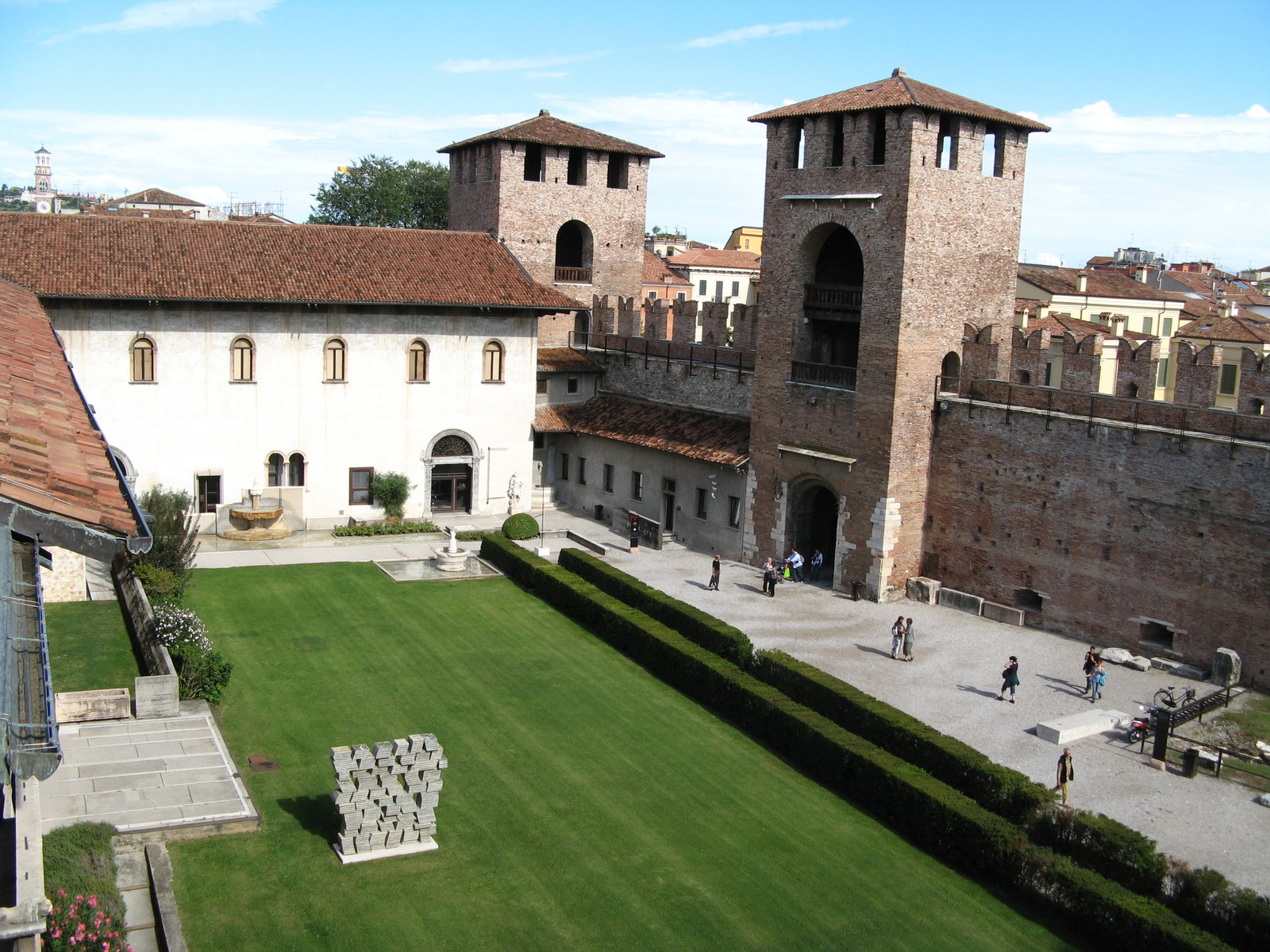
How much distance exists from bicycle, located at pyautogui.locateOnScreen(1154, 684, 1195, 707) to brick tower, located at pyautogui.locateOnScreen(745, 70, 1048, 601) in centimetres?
821

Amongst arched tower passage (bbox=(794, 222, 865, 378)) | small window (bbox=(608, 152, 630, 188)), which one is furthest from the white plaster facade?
arched tower passage (bbox=(794, 222, 865, 378))

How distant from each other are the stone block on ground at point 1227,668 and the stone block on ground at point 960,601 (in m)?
6.20

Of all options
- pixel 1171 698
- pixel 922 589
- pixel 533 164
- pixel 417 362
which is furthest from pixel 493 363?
pixel 1171 698

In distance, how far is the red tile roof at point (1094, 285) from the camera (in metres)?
51.8

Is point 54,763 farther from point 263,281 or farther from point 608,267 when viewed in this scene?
point 608,267

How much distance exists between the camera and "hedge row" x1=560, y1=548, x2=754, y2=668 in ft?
85.7

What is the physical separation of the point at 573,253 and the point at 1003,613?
23.2 metres

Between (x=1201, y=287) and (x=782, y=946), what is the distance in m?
63.1


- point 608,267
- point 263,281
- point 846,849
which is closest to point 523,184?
point 608,267

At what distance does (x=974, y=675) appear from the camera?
27016mm

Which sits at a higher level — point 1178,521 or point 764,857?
point 1178,521

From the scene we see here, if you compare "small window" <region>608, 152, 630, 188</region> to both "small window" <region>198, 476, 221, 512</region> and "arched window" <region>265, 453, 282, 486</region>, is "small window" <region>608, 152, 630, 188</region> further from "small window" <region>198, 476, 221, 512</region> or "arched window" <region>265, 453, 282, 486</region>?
"small window" <region>198, 476, 221, 512</region>

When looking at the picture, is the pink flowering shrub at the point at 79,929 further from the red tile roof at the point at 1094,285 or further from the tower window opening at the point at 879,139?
the red tile roof at the point at 1094,285

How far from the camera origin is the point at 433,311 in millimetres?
38438
